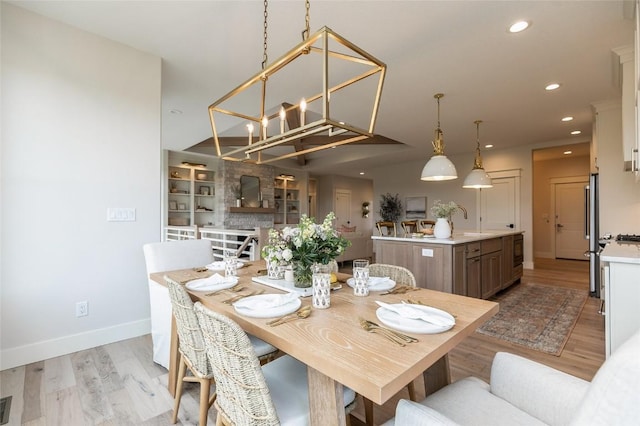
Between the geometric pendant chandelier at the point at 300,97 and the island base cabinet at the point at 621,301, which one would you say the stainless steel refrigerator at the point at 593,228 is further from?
the geometric pendant chandelier at the point at 300,97

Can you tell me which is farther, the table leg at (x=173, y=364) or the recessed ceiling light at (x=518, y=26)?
the recessed ceiling light at (x=518, y=26)

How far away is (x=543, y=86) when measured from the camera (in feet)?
11.1

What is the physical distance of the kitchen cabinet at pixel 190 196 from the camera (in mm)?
7418

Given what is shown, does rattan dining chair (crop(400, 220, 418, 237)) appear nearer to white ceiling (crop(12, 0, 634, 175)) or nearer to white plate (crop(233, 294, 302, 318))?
white ceiling (crop(12, 0, 634, 175))

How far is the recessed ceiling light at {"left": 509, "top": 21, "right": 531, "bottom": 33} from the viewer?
228 centimetres

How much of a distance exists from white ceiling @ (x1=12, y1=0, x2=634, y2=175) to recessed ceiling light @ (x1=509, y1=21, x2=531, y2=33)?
0.05 meters

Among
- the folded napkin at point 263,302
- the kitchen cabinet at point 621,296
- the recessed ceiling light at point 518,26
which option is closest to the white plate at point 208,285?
the folded napkin at point 263,302

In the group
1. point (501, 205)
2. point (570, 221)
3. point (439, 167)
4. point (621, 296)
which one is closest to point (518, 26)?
point (439, 167)

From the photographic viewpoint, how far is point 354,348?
0.94 m

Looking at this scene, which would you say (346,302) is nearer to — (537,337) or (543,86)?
(537,337)

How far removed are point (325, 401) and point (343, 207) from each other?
32.3ft

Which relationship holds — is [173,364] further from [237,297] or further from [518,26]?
[518,26]

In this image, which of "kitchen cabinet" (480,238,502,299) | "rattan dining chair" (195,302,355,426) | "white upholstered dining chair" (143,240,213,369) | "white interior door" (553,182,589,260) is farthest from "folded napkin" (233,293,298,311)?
"white interior door" (553,182,589,260)

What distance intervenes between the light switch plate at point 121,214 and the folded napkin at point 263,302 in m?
1.98
